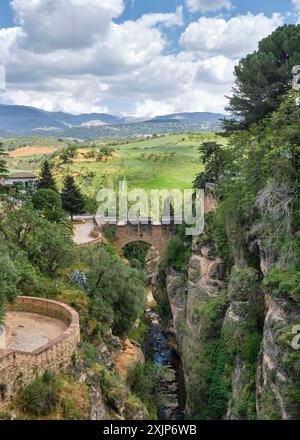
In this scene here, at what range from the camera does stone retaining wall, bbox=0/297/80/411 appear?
17016mm

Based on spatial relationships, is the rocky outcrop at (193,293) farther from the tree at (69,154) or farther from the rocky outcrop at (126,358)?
the tree at (69,154)

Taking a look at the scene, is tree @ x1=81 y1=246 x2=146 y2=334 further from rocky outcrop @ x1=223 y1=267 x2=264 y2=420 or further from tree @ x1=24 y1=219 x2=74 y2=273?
rocky outcrop @ x1=223 y1=267 x2=264 y2=420

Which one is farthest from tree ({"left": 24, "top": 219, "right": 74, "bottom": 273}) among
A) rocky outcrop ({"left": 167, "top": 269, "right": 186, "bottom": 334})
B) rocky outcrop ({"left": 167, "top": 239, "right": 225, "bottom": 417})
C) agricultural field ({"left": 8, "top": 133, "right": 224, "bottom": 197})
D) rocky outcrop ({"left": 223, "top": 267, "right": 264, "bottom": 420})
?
agricultural field ({"left": 8, "top": 133, "right": 224, "bottom": 197})

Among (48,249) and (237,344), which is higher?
(48,249)

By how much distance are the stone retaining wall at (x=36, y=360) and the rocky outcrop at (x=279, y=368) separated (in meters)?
7.02

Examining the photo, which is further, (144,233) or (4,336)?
(144,233)

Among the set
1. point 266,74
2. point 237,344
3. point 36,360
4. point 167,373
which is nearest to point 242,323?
point 237,344

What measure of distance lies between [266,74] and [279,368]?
22.6m

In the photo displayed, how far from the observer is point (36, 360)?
711 inches

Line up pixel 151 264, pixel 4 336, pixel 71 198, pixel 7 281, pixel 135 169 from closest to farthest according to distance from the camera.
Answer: pixel 4 336 → pixel 7 281 → pixel 71 198 → pixel 151 264 → pixel 135 169

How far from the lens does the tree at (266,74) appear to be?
34.7 m

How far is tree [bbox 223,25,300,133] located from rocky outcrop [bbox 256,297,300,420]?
58.1 ft

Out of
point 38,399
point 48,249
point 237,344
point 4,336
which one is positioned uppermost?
point 48,249

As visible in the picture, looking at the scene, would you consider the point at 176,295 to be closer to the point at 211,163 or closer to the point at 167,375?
the point at 167,375
